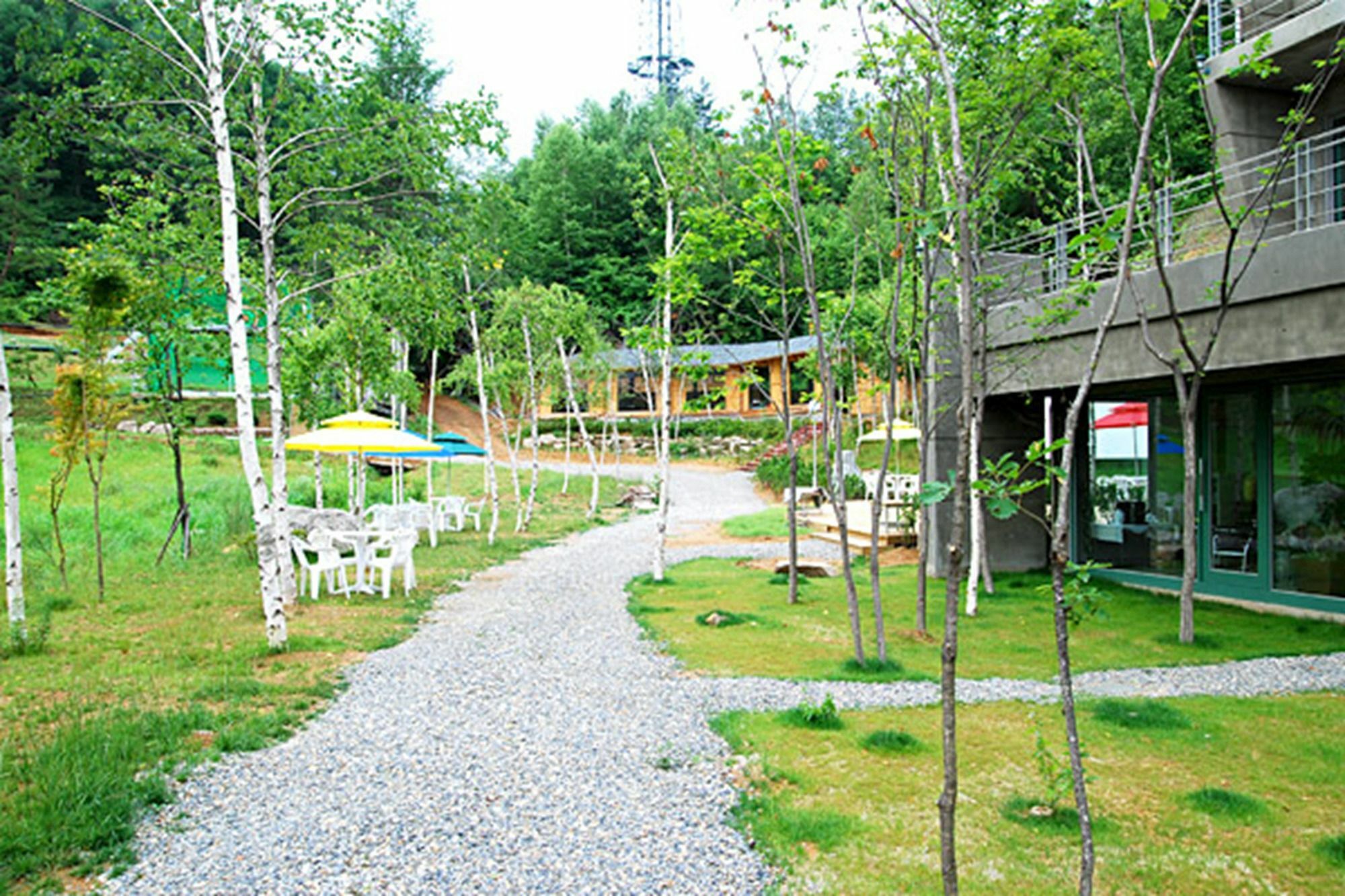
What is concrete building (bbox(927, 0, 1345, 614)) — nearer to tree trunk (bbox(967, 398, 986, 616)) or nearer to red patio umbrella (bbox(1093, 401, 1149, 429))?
red patio umbrella (bbox(1093, 401, 1149, 429))

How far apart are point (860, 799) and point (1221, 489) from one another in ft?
24.0

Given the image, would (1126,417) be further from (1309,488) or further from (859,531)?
(859,531)

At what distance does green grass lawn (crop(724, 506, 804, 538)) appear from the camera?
16.3 m

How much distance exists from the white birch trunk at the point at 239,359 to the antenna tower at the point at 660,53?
117 ft

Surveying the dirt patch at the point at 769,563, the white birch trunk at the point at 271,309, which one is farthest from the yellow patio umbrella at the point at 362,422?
the dirt patch at the point at 769,563

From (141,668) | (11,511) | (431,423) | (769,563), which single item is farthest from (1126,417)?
(431,423)

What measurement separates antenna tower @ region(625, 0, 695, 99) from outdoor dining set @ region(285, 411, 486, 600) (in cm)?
3210

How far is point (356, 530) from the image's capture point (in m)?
10.8

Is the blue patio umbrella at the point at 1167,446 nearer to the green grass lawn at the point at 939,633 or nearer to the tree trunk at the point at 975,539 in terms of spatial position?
the green grass lawn at the point at 939,633

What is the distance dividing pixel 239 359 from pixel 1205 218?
1126 centimetres

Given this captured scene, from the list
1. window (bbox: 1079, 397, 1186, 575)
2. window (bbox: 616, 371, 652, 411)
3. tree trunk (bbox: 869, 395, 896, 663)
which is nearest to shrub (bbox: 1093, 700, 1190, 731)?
tree trunk (bbox: 869, 395, 896, 663)

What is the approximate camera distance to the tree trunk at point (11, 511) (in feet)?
19.8

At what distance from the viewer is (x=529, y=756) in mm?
4414

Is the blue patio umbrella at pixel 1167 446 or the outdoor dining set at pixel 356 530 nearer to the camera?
the outdoor dining set at pixel 356 530
